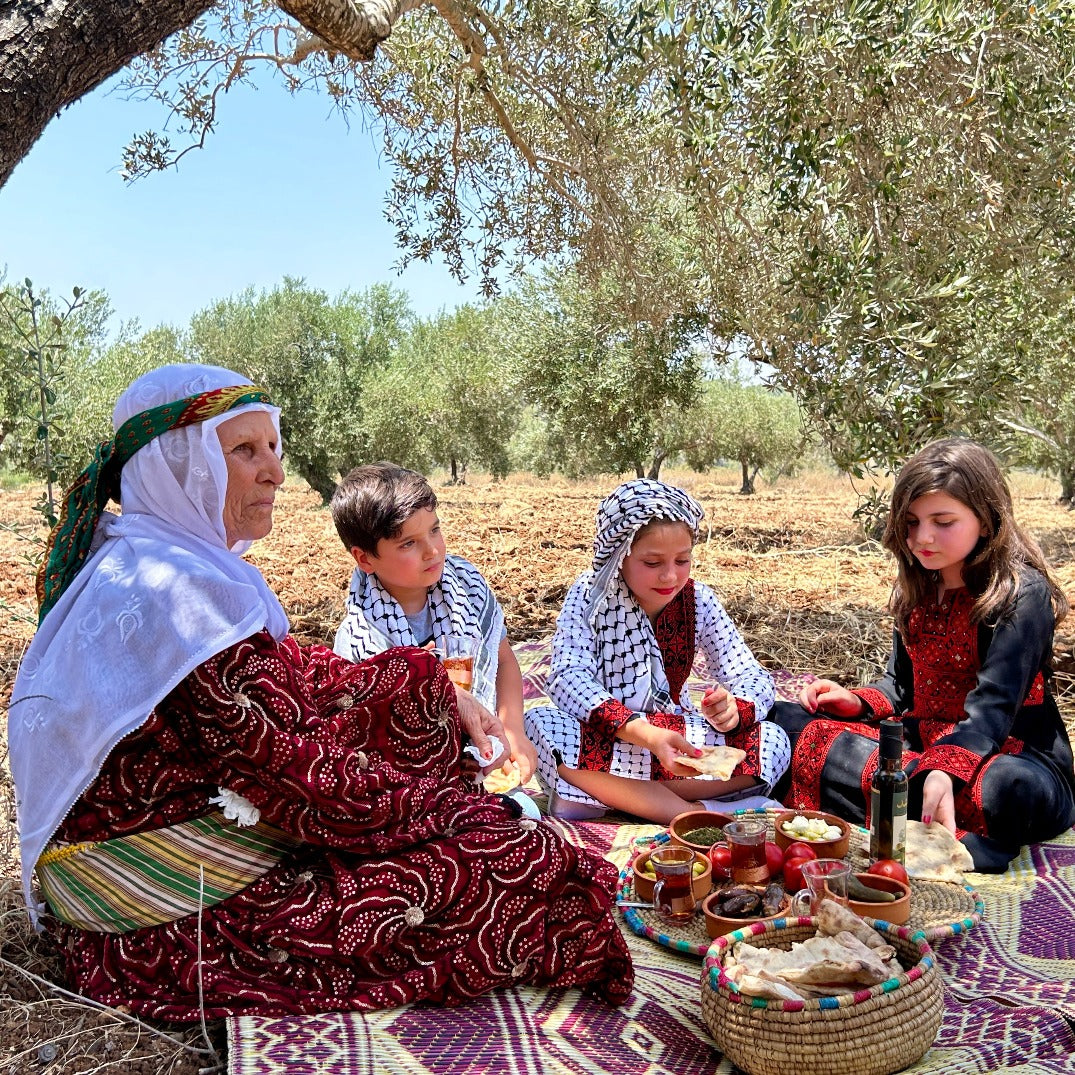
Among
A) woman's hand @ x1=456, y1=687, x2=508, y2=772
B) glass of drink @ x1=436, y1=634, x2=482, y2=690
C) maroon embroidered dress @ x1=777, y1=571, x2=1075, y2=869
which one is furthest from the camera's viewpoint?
glass of drink @ x1=436, y1=634, x2=482, y2=690

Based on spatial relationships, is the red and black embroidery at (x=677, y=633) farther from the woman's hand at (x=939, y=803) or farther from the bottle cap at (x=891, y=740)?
the bottle cap at (x=891, y=740)

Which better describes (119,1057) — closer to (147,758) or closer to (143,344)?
(147,758)

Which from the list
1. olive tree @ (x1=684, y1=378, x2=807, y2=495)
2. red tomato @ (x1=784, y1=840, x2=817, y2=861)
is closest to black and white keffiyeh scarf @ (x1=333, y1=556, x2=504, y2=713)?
red tomato @ (x1=784, y1=840, x2=817, y2=861)

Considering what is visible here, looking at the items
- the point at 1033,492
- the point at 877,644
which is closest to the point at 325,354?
the point at 1033,492

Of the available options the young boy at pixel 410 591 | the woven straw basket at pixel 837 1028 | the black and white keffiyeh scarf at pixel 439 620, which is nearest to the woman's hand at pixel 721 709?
the young boy at pixel 410 591

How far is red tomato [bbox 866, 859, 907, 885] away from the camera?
2820 millimetres

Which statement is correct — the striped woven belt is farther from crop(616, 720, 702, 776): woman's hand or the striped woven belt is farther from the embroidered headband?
crop(616, 720, 702, 776): woman's hand

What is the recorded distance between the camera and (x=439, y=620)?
3.91 meters

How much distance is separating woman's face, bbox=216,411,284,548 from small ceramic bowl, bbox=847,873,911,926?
6.26 ft

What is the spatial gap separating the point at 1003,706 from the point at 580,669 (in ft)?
5.06

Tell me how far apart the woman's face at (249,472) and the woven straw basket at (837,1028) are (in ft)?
5.38

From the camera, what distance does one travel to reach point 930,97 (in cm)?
513

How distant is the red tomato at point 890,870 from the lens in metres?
2.82

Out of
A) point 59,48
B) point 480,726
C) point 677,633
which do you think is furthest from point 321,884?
point 59,48
